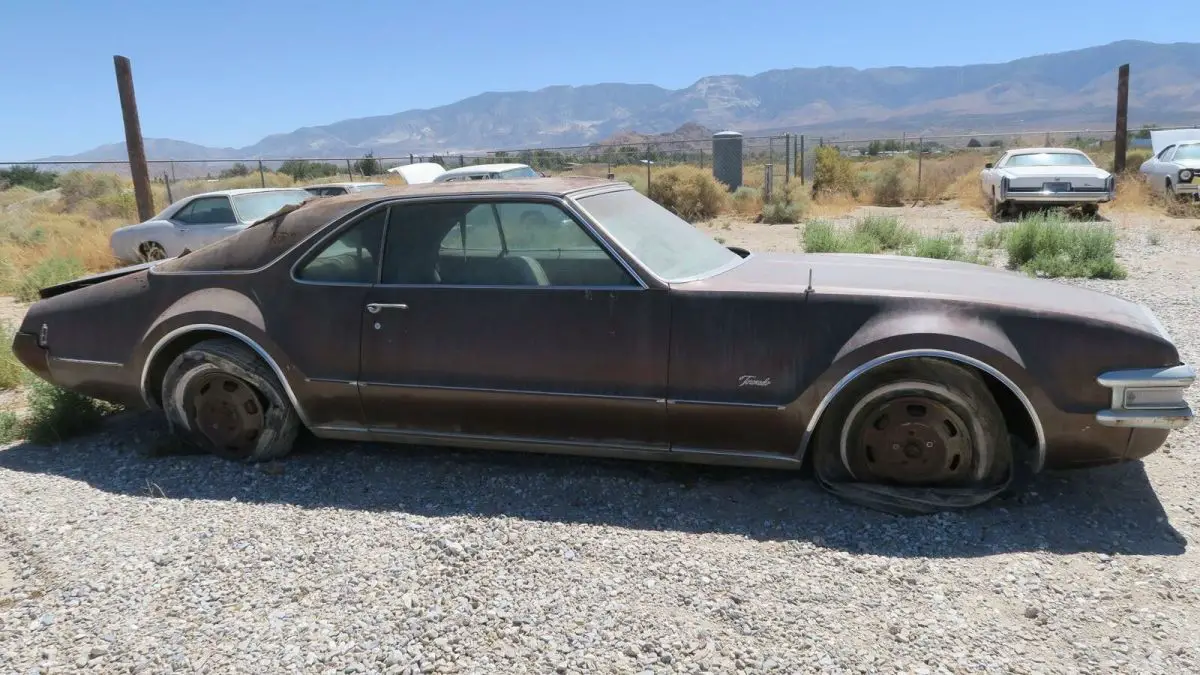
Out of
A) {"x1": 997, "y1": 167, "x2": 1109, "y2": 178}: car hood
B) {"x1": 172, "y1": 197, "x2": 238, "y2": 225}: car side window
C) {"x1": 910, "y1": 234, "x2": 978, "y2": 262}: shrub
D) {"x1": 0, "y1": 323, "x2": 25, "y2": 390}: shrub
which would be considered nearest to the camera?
{"x1": 0, "y1": 323, "x2": 25, "y2": 390}: shrub

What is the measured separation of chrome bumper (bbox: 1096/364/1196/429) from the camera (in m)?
3.50

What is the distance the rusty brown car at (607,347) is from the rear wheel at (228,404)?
12 millimetres

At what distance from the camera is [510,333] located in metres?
4.09

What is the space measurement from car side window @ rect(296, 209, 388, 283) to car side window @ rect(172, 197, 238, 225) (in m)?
8.81

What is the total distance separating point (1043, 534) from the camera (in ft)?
11.7

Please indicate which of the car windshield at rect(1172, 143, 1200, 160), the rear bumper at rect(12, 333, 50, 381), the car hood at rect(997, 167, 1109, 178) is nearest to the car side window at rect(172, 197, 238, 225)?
the rear bumper at rect(12, 333, 50, 381)

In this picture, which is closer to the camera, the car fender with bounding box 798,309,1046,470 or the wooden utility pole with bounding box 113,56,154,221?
the car fender with bounding box 798,309,1046,470

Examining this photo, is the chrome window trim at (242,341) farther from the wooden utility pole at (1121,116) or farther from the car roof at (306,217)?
the wooden utility pole at (1121,116)

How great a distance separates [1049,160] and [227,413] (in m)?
17.2

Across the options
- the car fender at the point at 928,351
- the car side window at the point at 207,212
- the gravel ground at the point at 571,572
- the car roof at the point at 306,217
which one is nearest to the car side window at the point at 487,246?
the car roof at the point at 306,217

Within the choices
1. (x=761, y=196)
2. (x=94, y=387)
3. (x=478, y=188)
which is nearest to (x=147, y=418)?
(x=94, y=387)

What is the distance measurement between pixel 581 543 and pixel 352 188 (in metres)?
11.9

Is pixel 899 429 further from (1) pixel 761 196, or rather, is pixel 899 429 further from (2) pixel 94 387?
(1) pixel 761 196

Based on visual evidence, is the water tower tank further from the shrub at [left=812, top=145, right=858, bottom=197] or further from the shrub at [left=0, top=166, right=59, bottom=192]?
the shrub at [left=0, top=166, right=59, bottom=192]
